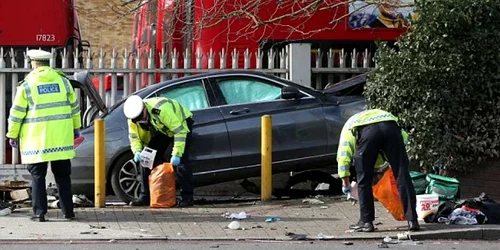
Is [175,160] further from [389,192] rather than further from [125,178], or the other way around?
[389,192]

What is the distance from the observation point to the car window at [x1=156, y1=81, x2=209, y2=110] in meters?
12.0

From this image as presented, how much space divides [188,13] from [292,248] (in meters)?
6.36

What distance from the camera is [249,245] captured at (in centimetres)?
913

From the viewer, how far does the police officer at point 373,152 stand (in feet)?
30.7

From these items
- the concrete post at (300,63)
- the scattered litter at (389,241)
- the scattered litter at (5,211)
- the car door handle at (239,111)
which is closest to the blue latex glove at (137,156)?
the car door handle at (239,111)

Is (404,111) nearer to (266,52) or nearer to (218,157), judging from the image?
(218,157)

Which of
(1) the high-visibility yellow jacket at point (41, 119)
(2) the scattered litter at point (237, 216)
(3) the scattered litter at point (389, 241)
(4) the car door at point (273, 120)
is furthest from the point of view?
(4) the car door at point (273, 120)

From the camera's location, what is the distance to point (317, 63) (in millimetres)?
14414

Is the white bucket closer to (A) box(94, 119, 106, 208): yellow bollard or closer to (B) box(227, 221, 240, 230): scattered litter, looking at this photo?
(B) box(227, 221, 240, 230): scattered litter

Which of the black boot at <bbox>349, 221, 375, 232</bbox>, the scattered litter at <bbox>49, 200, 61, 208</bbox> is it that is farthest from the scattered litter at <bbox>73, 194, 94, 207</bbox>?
the black boot at <bbox>349, 221, 375, 232</bbox>

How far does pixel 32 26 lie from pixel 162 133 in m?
4.59

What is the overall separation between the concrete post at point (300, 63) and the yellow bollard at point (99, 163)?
3.77 meters

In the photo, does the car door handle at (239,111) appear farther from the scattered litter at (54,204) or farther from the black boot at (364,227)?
the black boot at (364,227)

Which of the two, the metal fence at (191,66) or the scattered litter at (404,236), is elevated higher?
the metal fence at (191,66)
